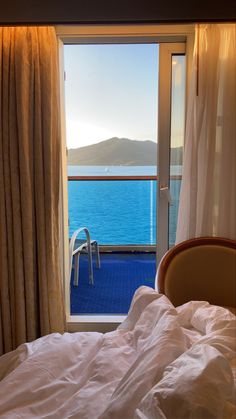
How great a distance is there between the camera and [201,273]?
6.17 ft

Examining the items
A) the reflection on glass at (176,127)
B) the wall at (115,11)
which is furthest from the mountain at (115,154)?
the wall at (115,11)

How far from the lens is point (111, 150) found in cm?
432

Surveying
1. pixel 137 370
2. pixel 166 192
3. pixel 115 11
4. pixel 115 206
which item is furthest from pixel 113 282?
pixel 115 11

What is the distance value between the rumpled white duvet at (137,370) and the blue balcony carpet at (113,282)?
1.29 meters

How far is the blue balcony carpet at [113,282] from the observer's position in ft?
8.84

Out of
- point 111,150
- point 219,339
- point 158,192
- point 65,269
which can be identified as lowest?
point 65,269

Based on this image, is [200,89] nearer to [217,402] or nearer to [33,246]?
[33,246]

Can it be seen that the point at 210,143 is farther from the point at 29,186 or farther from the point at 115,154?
the point at 115,154

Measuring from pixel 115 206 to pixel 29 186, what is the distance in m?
2.72

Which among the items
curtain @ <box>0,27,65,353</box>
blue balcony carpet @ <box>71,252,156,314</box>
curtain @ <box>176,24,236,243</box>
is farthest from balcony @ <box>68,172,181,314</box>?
curtain @ <box>176,24,236,243</box>

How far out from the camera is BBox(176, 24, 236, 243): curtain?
179 cm

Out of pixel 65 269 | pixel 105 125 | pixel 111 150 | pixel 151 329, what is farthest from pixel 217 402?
pixel 111 150

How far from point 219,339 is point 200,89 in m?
1.36

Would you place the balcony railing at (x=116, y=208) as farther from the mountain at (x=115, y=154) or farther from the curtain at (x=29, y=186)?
the curtain at (x=29, y=186)
